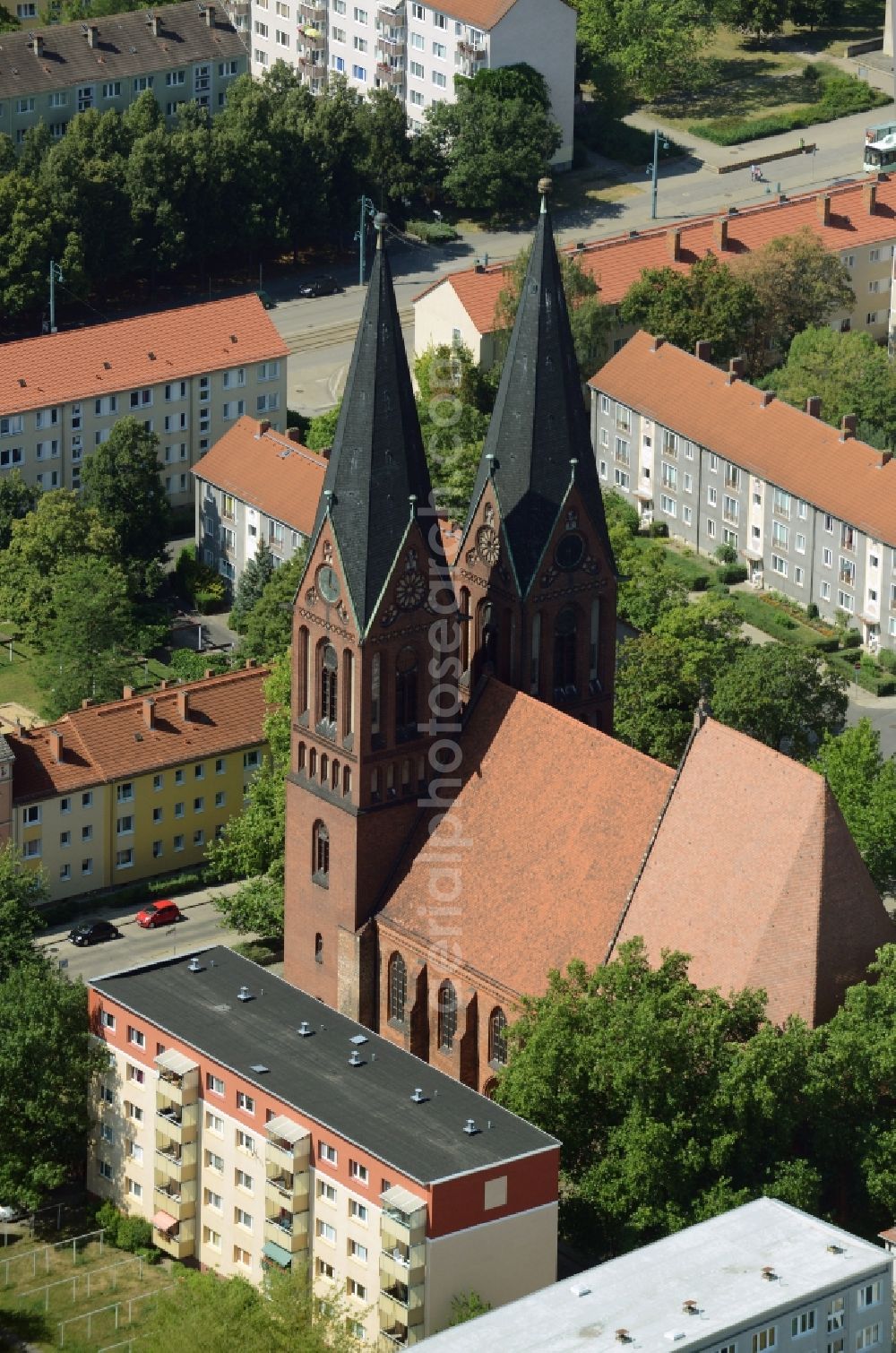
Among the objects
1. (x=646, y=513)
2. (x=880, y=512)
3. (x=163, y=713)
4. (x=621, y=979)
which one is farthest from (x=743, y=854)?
(x=646, y=513)

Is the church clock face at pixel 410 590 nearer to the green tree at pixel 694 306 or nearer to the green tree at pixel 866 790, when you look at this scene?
the green tree at pixel 866 790

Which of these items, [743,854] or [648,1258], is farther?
[743,854]

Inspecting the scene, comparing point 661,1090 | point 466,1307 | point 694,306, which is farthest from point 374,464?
point 694,306

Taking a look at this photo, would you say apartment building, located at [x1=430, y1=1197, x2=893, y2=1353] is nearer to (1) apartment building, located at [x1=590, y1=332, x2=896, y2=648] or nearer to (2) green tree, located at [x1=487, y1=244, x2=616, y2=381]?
(1) apartment building, located at [x1=590, y1=332, x2=896, y2=648]

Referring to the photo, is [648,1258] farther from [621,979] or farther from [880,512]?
[880,512]

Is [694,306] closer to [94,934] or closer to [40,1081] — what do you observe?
[94,934]

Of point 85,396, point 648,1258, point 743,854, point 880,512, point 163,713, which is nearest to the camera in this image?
point 648,1258
